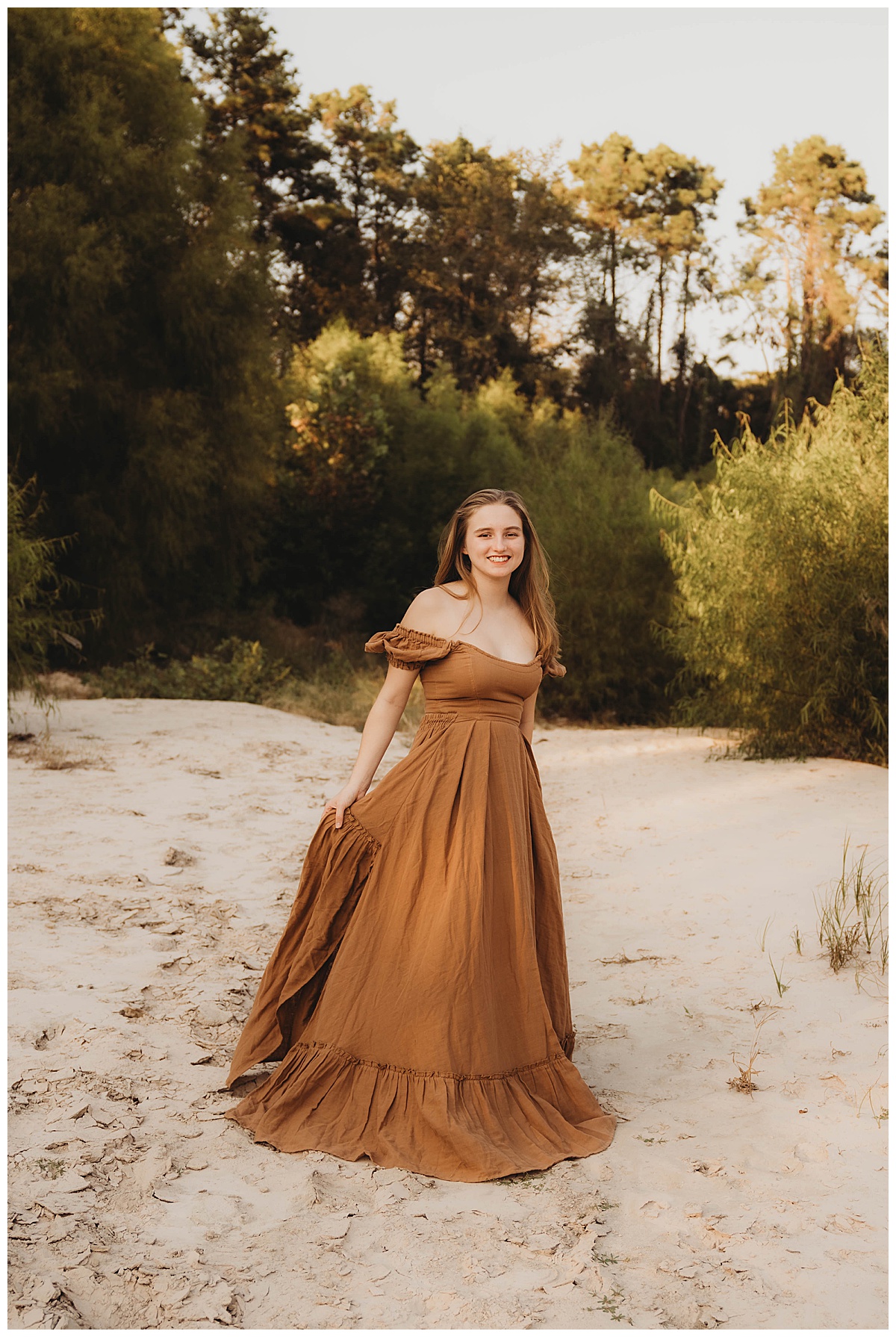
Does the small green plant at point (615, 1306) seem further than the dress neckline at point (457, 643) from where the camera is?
No

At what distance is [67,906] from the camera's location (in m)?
3.95

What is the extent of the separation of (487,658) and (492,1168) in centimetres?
115

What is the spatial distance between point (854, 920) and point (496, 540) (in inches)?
89.6

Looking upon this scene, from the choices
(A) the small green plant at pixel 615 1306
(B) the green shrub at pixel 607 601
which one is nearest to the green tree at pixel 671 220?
(B) the green shrub at pixel 607 601

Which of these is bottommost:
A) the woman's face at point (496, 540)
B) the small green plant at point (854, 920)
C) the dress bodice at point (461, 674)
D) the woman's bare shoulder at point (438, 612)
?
the small green plant at point (854, 920)

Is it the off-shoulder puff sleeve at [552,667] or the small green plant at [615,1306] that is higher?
the off-shoulder puff sleeve at [552,667]

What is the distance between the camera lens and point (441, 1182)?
2256 millimetres

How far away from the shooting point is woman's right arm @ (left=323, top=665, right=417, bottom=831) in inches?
103

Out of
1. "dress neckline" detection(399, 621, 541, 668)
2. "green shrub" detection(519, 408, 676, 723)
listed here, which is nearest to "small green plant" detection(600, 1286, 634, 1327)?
"dress neckline" detection(399, 621, 541, 668)

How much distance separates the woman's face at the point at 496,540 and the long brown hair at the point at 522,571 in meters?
0.02

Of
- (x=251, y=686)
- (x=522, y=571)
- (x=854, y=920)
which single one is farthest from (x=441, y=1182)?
(x=251, y=686)

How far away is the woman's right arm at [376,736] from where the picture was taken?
8.60 feet

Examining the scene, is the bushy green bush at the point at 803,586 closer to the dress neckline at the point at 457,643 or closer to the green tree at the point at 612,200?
the dress neckline at the point at 457,643

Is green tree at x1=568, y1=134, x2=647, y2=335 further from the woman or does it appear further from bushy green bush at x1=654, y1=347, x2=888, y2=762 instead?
the woman
